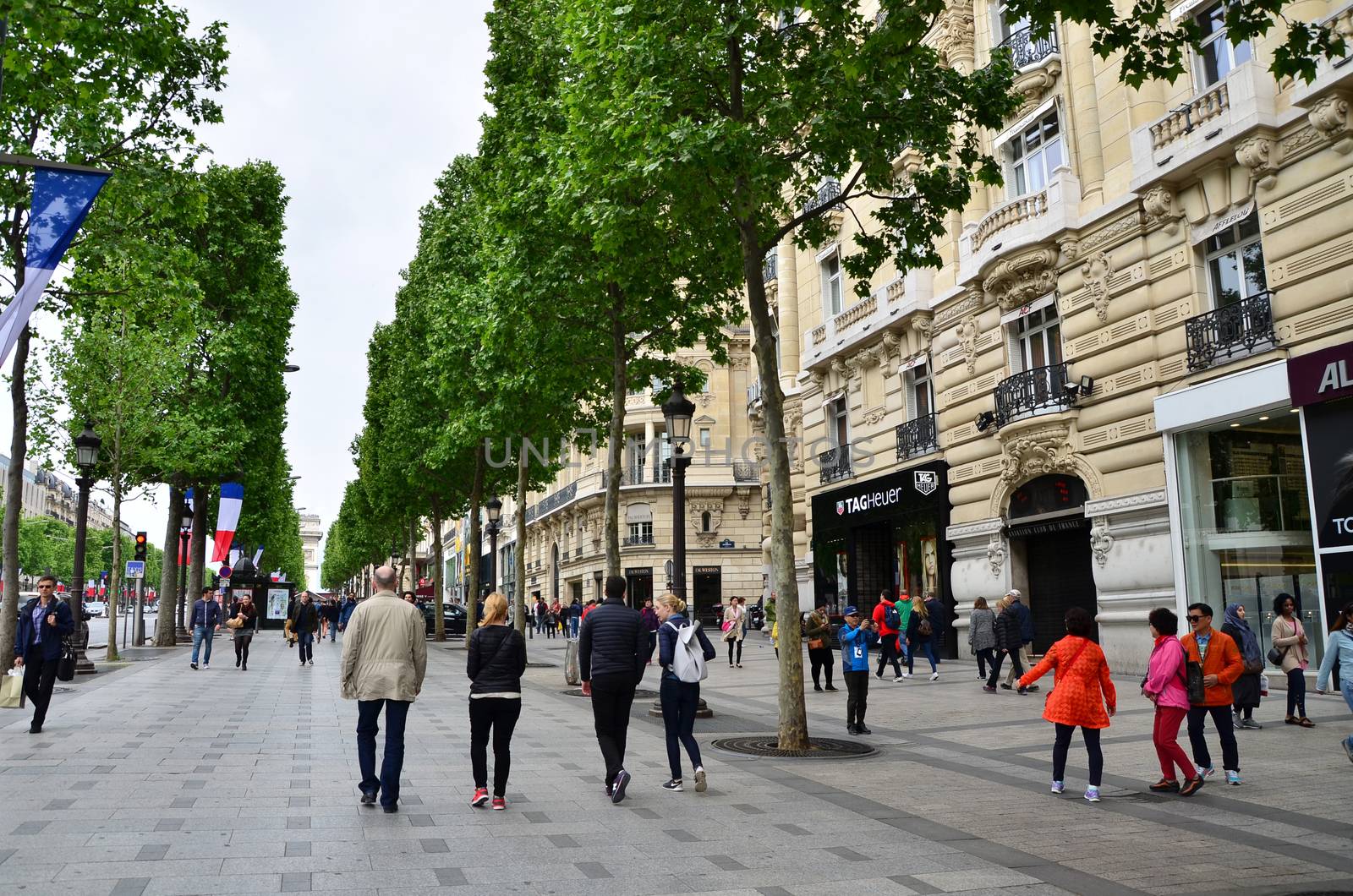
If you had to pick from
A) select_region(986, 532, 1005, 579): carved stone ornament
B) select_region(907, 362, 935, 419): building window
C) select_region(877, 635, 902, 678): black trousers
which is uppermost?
select_region(907, 362, 935, 419): building window

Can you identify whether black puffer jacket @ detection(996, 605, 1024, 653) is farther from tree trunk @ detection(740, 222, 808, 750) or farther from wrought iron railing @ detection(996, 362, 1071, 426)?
tree trunk @ detection(740, 222, 808, 750)

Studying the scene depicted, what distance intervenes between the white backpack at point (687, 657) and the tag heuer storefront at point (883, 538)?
52.0 feet

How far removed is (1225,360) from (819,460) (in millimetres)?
Answer: 14099

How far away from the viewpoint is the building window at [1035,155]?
67.6ft

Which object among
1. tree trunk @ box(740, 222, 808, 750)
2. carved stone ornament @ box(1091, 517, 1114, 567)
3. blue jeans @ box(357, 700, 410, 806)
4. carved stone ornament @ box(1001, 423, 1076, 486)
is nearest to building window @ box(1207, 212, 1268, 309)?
carved stone ornament @ box(1001, 423, 1076, 486)

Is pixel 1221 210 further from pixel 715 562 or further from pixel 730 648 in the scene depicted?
pixel 715 562

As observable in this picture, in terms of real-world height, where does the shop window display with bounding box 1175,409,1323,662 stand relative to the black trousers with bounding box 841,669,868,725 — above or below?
above

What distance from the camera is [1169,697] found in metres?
8.48

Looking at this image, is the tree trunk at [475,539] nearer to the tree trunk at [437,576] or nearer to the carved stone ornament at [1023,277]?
the tree trunk at [437,576]

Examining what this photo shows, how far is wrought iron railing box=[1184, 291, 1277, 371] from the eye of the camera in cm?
1560

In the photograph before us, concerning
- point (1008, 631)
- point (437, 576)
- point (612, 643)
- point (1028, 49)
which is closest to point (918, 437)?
point (1008, 631)

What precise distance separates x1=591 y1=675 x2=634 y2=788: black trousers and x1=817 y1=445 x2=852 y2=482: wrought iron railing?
20.2 meters

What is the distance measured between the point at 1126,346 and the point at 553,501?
1798 inches

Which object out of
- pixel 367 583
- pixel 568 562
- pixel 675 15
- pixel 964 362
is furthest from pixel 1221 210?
pixel 367 583
